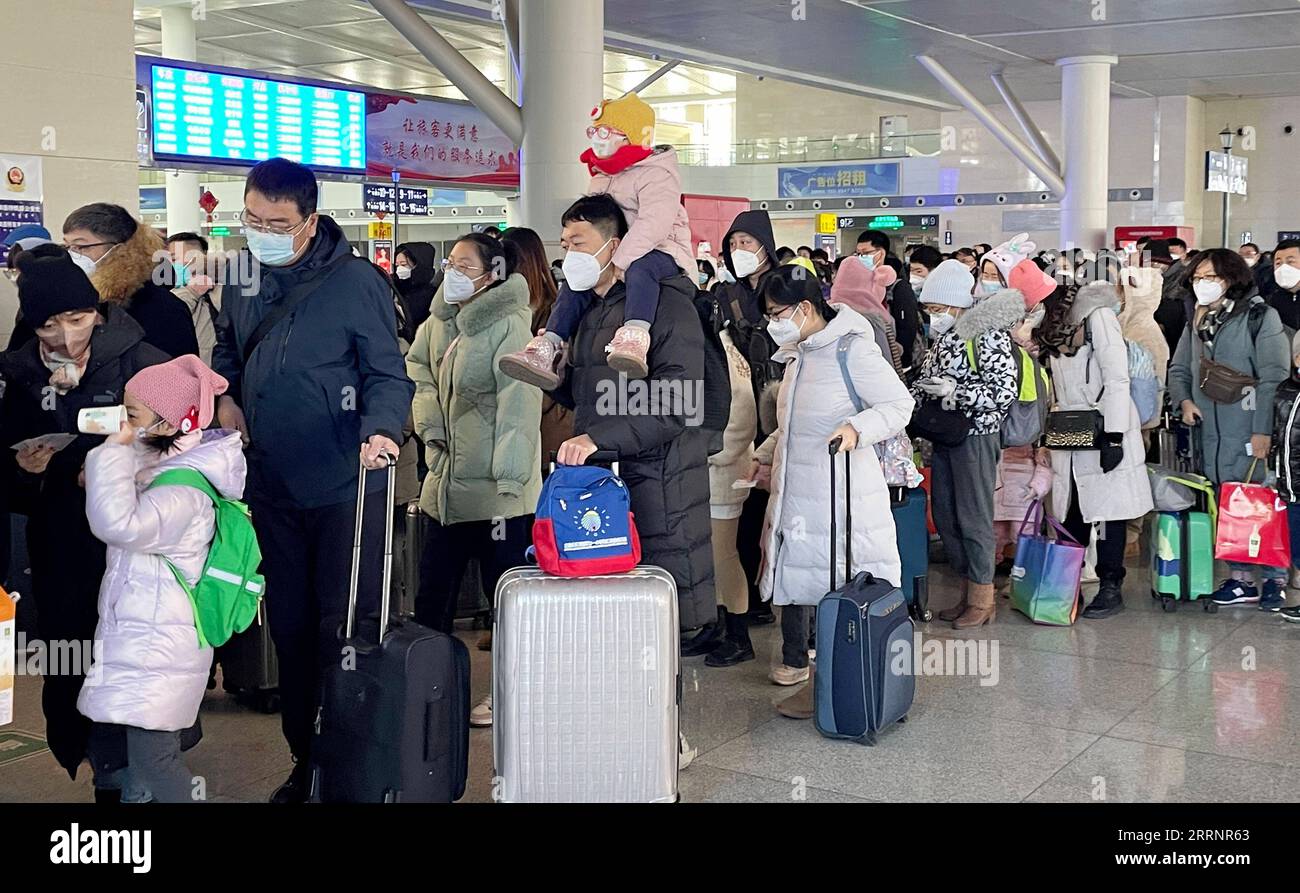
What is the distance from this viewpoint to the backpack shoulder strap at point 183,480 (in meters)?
3.63

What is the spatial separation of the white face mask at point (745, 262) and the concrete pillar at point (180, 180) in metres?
16.1

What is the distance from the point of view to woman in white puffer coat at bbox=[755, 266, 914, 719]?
4.96 metres

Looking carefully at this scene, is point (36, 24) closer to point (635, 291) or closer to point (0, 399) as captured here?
point (0, 399)

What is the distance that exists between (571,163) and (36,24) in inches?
160

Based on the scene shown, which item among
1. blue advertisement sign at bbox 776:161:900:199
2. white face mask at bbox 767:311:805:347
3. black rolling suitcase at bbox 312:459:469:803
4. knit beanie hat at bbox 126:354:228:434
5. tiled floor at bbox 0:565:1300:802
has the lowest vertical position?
tiled floor at bbox 0:565:1300:802

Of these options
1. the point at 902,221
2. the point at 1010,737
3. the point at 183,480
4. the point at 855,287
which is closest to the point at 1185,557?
the point at 855,287

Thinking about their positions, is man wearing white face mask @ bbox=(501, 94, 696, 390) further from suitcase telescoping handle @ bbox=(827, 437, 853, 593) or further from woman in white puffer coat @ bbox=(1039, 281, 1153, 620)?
woman in white puffer coat @ bbox=(1039, 281, 1153, 620)

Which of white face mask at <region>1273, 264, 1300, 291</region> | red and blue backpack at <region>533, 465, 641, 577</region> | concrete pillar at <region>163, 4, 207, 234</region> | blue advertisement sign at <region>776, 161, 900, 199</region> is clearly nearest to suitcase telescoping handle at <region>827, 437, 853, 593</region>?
red and blue backpack at <region>533, 465, 641, 577</region>

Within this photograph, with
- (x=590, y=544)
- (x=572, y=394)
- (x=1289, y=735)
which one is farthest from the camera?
(x=1289, y=735)

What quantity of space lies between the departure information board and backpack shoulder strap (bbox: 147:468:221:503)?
21.9 feet

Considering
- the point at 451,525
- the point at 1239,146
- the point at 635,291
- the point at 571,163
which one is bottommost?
the point at 451,525
